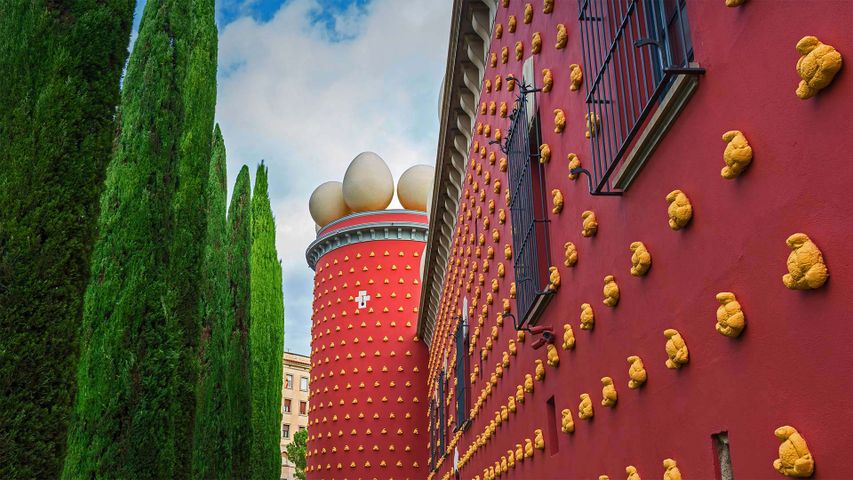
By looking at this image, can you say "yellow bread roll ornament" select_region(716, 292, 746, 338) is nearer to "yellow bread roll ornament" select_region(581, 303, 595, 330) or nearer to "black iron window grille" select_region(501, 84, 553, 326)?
"yellow bread roll ornament" select_region(581, 303, 595, 330)

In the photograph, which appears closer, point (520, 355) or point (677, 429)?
point (677, 429)

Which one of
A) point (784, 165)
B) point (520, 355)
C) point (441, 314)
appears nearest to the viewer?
point (784, 165)

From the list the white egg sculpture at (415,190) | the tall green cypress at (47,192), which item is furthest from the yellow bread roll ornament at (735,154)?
the white egg sculpture at (415,190)

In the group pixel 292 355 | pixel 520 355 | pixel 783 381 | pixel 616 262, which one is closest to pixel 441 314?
pixel 520 355

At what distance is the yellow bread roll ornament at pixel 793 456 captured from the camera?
2.64 meters

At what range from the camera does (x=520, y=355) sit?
785cm

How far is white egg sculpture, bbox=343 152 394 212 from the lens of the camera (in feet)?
84.0

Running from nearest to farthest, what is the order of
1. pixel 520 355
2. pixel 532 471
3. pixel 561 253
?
pixel 561 253 → pixel 532 471 → pixel 520 355

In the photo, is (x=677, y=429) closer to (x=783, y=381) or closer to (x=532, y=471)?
(x=783, y=381)

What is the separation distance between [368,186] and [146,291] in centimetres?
1808

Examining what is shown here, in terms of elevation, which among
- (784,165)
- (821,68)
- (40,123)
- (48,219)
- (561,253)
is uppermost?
(40,123)

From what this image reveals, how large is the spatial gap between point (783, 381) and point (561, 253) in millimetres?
3266

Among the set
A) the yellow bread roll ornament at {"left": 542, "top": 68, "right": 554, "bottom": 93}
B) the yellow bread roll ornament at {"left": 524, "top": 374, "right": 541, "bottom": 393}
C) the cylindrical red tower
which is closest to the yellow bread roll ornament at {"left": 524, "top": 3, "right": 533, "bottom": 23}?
the yellow bread roll ornament at {"left": 542, "top": 68, "right": 554, "bottom": 93}

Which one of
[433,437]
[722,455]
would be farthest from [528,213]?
[433,437]
